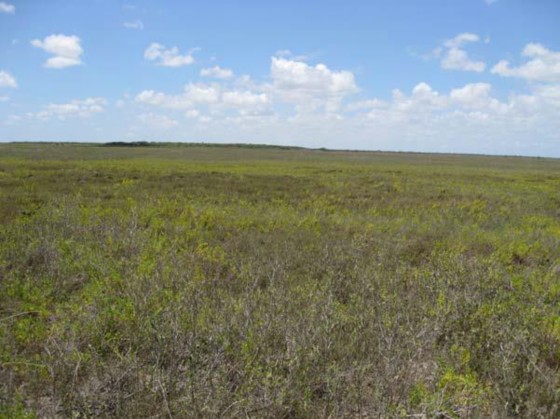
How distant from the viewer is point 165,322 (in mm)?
4488

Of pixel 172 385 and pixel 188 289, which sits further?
pixel 188 289

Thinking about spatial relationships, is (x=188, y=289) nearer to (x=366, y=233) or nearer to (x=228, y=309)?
(x=228, y=309)

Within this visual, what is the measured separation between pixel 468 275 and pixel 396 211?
8.22 metres

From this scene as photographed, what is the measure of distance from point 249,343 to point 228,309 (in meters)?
0.84

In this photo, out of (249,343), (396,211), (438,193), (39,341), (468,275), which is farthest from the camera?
(438,193)

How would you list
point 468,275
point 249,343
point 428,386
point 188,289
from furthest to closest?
point 468,275 → point 188,289 → point 249,343 → point 428,386

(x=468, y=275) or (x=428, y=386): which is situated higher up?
(x=468, y=275)

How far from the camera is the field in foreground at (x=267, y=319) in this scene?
139 inches

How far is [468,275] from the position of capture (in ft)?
22.3

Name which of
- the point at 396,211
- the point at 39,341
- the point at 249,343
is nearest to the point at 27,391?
the point at 39,341

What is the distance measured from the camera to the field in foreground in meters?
3.54

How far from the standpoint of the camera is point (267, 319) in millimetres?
4652

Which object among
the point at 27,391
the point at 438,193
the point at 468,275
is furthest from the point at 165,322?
the point at 438,193

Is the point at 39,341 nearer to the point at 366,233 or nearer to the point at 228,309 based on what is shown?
the point at 228,309
